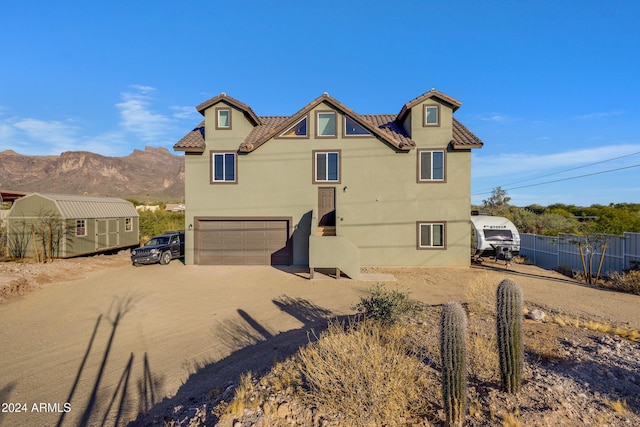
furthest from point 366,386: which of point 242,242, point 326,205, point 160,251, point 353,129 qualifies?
point 160,251

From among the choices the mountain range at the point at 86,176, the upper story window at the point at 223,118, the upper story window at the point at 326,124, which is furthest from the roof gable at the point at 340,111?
the mountain range at the point at 86,176

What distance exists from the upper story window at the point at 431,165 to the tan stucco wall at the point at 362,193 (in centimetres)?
31

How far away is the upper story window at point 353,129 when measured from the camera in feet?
57.6

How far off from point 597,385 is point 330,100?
1576cm

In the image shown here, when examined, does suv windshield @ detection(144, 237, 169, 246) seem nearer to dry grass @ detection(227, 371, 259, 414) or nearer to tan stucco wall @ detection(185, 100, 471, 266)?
tan stucco wall @ detection(185, 100, 471, 266)

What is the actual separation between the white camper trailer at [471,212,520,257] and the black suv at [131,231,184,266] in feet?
60.8

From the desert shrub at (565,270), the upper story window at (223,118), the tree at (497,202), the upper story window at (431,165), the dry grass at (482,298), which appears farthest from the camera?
the tree at (497,202)

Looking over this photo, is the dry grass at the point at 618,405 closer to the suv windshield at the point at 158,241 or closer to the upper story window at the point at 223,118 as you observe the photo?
the upper story window at the point at 223,118

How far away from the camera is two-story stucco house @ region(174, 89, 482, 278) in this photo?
17.3m

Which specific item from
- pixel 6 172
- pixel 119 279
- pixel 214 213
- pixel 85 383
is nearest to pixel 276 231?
pixel 214 213

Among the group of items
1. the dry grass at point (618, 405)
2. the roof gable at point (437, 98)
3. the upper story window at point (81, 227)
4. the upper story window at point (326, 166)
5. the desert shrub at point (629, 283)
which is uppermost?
the roof gable at point (437, 98)

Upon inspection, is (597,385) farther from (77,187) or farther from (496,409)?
(77,187)

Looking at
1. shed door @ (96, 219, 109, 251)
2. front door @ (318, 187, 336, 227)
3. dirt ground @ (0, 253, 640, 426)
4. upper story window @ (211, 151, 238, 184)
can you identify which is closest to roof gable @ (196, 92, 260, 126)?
upper story window @ (211, 151, 238, 184)

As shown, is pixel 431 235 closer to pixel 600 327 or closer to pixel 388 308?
pixel 600 327
